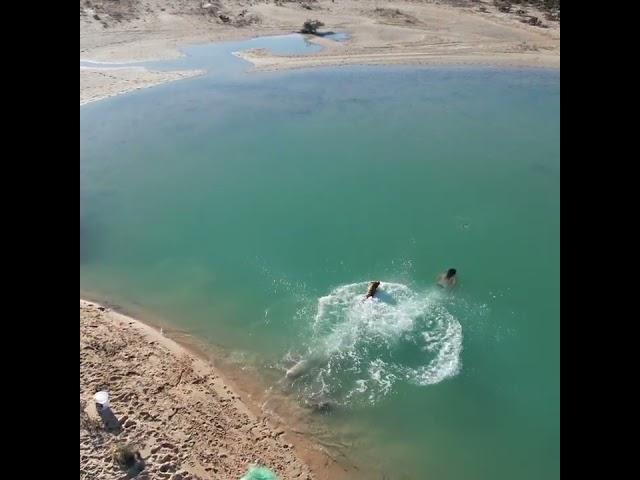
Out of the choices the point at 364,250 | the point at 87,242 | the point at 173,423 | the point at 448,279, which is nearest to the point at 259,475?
the point at 173,423

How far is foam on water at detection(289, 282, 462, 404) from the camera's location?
460 inches

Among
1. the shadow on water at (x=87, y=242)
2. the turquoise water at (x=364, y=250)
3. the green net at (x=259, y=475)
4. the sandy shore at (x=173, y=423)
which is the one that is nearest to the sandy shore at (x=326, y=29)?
the turquoise water at (x=364, y=250)

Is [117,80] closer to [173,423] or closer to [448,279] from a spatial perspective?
[448,279]

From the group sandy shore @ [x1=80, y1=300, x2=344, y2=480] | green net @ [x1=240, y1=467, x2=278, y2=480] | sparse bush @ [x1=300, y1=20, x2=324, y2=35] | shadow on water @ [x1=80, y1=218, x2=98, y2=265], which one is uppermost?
sparse bush @ [x1=300, y1=20, x2=324, y2=35]

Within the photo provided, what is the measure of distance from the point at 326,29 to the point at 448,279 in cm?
3525

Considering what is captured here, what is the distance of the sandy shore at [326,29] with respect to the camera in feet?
115

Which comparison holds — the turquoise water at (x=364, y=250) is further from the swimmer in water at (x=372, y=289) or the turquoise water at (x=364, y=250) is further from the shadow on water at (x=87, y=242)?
the swimmer in water at (x=372, y=289)

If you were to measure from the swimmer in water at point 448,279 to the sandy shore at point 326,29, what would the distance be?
24.2 metres

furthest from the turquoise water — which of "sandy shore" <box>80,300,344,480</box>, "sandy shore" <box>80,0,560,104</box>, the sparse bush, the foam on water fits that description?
the sparse bush

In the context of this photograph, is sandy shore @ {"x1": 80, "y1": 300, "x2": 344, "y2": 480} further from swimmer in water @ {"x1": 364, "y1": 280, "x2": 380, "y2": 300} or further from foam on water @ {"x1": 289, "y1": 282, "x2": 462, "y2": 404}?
swimmer in water @ {"x1": 364, "y1": 280, "x2": 380, "y2": 300}

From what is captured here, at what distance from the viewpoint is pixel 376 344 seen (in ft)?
41.4

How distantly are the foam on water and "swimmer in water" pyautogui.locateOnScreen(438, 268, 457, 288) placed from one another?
430mm

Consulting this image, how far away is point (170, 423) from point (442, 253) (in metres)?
9.55

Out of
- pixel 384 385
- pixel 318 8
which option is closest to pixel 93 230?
pixel 384 385
